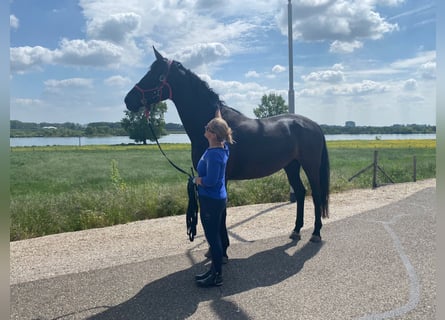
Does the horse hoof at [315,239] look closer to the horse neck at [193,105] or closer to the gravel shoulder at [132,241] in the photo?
the gravel shoulder at [132,241]

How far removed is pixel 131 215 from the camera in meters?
7.38

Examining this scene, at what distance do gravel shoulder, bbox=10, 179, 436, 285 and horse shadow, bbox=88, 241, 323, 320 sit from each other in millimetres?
850

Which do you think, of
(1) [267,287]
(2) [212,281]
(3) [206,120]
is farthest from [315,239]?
(3) [206,120]

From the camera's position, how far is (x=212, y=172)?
3414 millimetres

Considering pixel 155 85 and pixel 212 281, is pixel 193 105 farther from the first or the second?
pixel 212 281

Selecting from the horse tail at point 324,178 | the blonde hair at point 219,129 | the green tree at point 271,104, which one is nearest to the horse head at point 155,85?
the blonde hair at point 219,129

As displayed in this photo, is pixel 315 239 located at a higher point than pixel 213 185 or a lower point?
lower

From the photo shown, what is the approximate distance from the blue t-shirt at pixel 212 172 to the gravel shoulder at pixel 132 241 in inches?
66.6

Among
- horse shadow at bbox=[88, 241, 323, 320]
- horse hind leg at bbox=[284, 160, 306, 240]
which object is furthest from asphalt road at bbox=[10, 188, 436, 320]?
horse hind leg at bbox=[284, 160, 306, 240]

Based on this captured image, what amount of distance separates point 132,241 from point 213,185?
2.77 metres

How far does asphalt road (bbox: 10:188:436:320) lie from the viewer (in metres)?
3.17

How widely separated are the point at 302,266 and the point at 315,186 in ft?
5.58

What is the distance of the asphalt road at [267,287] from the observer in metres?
3.17

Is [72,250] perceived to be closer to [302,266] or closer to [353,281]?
[302,266]
